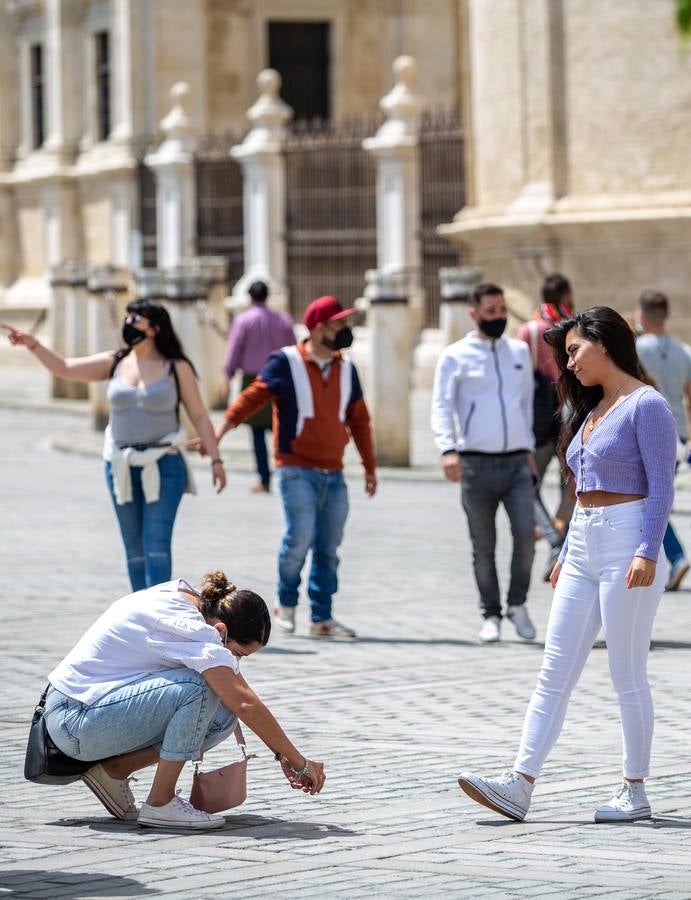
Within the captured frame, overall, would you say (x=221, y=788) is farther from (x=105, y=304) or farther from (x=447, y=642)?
(x=105, y=304)

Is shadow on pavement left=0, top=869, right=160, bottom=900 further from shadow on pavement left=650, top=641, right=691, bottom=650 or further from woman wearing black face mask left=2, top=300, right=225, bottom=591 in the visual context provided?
shadow on pavement left=650, top=641, right=691, bottom=650

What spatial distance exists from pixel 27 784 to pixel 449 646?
360 cm

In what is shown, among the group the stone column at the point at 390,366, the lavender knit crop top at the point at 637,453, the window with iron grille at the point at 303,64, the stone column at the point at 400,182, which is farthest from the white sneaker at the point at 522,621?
the window with iron grille at the point at 303,64

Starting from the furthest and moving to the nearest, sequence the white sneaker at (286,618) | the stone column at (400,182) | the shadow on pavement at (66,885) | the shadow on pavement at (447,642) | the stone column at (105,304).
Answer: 1. the stone column at (400,182)
2. the stone column at (105,304)
3. the white sneaker at (286,618)
4. the shadow on pavement at (447,642)
5. the shadow on pavement at (66,885)

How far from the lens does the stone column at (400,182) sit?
1165 inches

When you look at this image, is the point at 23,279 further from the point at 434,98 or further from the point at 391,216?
the point at 391,216

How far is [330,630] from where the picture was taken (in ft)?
37.2

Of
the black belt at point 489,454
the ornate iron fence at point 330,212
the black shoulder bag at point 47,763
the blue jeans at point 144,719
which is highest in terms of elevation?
the ornate iron fence at point 330,212

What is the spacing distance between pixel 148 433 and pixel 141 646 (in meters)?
3.78

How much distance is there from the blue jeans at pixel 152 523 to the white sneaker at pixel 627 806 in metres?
4.00

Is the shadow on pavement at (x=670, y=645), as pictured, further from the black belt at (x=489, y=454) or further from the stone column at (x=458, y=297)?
the stone column at (x=458, y=297)

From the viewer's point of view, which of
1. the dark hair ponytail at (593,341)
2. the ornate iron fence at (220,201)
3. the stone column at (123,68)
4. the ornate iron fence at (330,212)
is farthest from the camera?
the stone column at (123,68)

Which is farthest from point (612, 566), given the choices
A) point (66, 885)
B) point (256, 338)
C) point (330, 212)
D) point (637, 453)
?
point (330, 212)

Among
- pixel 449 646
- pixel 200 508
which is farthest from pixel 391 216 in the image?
pixel 449 646
